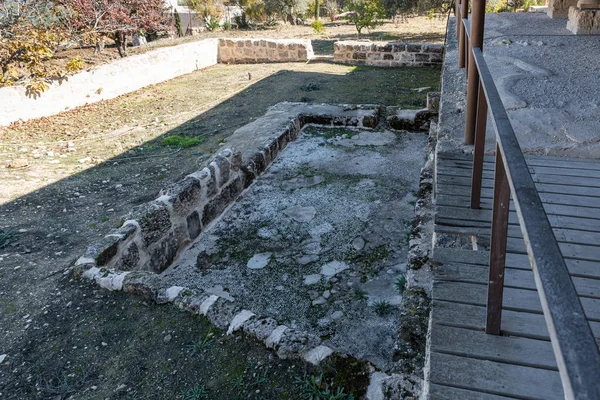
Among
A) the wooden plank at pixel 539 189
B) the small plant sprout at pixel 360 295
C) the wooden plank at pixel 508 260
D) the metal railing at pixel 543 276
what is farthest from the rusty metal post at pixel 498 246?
the small plant sprout at pixel 360 295

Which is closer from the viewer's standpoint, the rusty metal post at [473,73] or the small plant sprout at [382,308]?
the rusty metal post at [473,73]

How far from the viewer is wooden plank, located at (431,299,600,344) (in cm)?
158

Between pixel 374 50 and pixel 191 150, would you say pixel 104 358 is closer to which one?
pixel 191 150

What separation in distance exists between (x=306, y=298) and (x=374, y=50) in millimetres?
9997

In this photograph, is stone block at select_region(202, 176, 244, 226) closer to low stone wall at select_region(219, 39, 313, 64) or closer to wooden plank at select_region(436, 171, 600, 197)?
wooden plank at select_region(436, 171, 600, 197)

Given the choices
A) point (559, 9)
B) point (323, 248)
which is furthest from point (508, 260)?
point (559, 9)

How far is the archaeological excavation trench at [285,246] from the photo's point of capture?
9.41 feet

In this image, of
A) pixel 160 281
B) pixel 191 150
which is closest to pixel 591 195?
pixel 160 281

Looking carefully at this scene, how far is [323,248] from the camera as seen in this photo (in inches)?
155

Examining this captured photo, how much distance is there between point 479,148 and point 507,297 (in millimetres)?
870

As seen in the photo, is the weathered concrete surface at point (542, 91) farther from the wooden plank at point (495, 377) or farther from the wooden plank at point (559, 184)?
the wooden plank at point (495, 377)

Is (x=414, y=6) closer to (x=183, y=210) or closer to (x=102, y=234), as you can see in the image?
(x=183, y=210)

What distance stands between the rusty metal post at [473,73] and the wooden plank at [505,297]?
1.51 meters

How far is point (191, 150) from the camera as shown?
663cm
